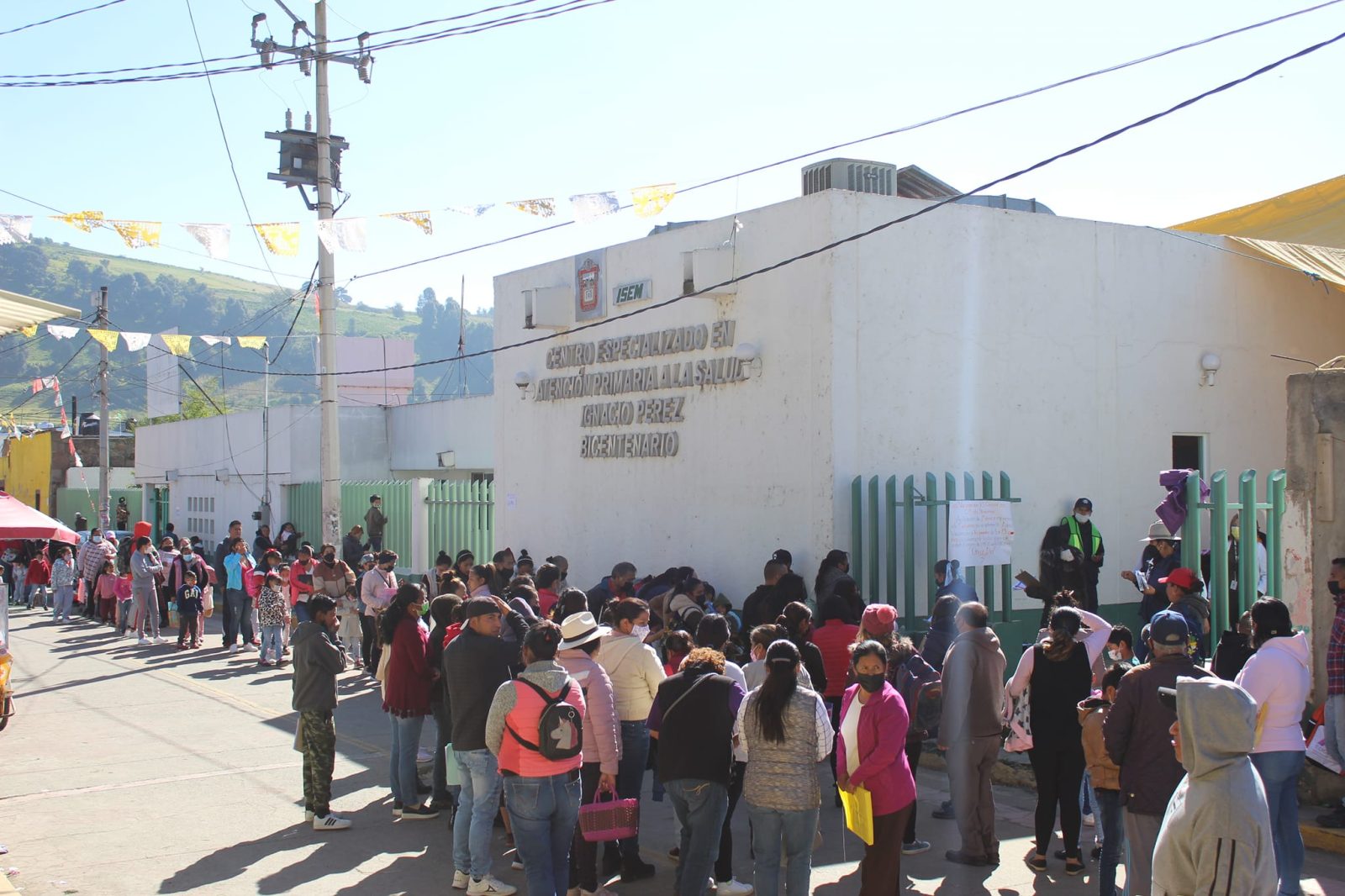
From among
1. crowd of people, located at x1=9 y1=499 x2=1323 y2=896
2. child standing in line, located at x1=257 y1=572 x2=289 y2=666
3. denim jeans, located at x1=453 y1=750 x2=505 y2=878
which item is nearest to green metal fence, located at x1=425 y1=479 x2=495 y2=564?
child standing in line, located at x1=257 y1=572 x2=289 y2=666

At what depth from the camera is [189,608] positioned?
1834 centimetres

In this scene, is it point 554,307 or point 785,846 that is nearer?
point 785,846

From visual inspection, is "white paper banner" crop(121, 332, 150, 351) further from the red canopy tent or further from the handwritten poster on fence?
the handwritten poster on fence

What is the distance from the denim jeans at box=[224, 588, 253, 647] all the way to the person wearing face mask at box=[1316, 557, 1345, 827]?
1470cm

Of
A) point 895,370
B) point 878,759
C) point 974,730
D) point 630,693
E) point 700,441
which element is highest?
point 895,370

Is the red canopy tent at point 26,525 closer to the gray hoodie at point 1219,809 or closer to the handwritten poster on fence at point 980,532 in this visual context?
the handwritten poster on fence at point 980,532

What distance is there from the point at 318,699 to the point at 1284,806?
5927mm

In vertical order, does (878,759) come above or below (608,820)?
above

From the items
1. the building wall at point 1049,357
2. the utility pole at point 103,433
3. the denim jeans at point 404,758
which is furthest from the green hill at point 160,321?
the denim jeans at point 404,758

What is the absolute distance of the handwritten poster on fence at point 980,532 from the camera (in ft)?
39.1

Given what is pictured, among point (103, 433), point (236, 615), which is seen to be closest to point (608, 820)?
point (236, 615)

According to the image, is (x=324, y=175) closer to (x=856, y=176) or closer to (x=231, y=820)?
(x=856, y=176)

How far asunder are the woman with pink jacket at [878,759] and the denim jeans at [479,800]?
6.64ft

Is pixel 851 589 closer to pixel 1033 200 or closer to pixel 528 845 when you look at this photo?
pixel 528 845
